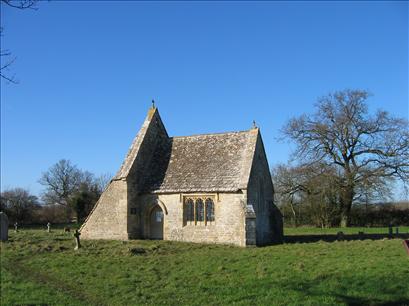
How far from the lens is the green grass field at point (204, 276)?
12547 mm

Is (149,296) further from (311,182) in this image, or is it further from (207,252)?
(311,182)

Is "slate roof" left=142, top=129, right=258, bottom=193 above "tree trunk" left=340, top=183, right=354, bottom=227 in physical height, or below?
above

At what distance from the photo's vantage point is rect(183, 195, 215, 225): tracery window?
2825 centimetres

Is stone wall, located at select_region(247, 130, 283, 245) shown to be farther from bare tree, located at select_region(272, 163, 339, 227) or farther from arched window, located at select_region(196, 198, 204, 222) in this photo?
bare tree, located at select_region(272, 163, 339, 227)

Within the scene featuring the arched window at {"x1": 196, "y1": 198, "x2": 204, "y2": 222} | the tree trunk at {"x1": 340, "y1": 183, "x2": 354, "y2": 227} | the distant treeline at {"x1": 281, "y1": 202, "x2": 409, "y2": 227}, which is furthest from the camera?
the distant treeline at {"x1": 281, "y1": 202, "x2": 409, "y2": 227}

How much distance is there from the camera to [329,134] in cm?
4559

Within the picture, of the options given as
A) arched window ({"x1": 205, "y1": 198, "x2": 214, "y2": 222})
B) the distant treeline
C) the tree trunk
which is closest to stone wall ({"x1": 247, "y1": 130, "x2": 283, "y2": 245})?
arched window ({"x1": 205, "y1": 198, "x2": 214, "y2": 222})

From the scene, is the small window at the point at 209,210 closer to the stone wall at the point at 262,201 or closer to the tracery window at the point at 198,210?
the tracery window at the point at 198,210

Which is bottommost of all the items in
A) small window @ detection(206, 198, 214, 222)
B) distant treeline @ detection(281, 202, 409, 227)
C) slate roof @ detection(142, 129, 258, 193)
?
distant treeline @ detection(281, 202, 409, 227)

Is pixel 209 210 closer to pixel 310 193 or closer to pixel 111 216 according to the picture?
pixel 111 216

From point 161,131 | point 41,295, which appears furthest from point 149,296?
point 161,131

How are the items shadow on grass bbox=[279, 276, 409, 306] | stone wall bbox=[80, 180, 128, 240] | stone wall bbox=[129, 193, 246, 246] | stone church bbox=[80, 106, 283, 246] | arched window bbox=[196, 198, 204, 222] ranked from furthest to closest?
stone wall bbox=[80, 180, 128, 240] < arched window bbox=[196, 198, 204, 222] < stone church bbox=[80, 106, 283, 246] < stone wall bbox=[129, 193, 246, 246] < shadow on grass bbox=[279, 276, 409, 306]

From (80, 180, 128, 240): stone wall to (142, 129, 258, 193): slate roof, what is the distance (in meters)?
1.87

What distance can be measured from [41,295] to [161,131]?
74.1 ft
